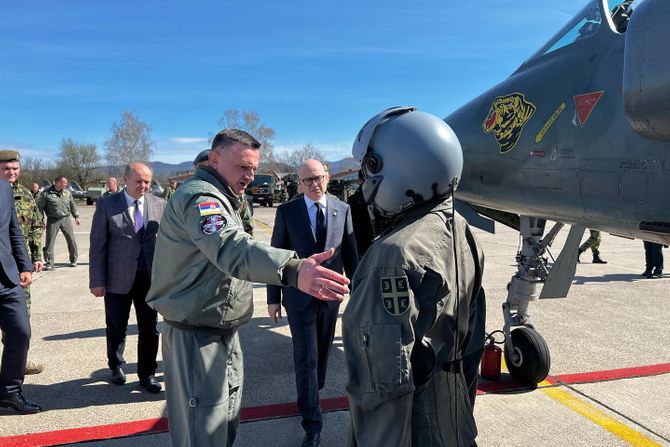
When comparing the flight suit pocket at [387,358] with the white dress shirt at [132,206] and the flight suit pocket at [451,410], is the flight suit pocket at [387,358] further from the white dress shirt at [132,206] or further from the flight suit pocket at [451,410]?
the white dress shirt at [132,206]

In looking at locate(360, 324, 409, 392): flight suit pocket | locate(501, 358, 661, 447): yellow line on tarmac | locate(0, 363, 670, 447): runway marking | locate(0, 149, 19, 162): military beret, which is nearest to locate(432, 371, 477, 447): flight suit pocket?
locate(360, 324, 409, 392): flight suit pocket

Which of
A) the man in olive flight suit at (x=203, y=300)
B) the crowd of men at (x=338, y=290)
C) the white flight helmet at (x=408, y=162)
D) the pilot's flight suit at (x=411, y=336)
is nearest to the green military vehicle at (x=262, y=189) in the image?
the crowd of men at (x=338, y=290)

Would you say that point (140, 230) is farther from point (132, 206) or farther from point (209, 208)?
point (209, 208)

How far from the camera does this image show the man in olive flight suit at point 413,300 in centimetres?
126

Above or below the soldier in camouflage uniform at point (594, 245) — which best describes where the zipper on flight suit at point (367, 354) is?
above

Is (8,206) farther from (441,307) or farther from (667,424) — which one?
(667,424)

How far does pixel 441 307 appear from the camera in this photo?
137 cm

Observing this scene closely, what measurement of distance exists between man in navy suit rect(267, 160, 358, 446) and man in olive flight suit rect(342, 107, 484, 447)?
1581 mm

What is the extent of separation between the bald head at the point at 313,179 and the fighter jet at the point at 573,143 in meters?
1.16

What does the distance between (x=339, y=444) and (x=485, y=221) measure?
2.22 metres

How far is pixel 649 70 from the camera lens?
2.13 metres

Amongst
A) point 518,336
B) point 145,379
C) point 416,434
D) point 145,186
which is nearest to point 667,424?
point 518,336

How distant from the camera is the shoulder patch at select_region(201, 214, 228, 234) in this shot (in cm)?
187

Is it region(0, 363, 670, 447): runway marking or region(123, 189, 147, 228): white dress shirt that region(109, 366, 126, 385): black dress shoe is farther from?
region(123, 189, 147, 228): white dress shirt
